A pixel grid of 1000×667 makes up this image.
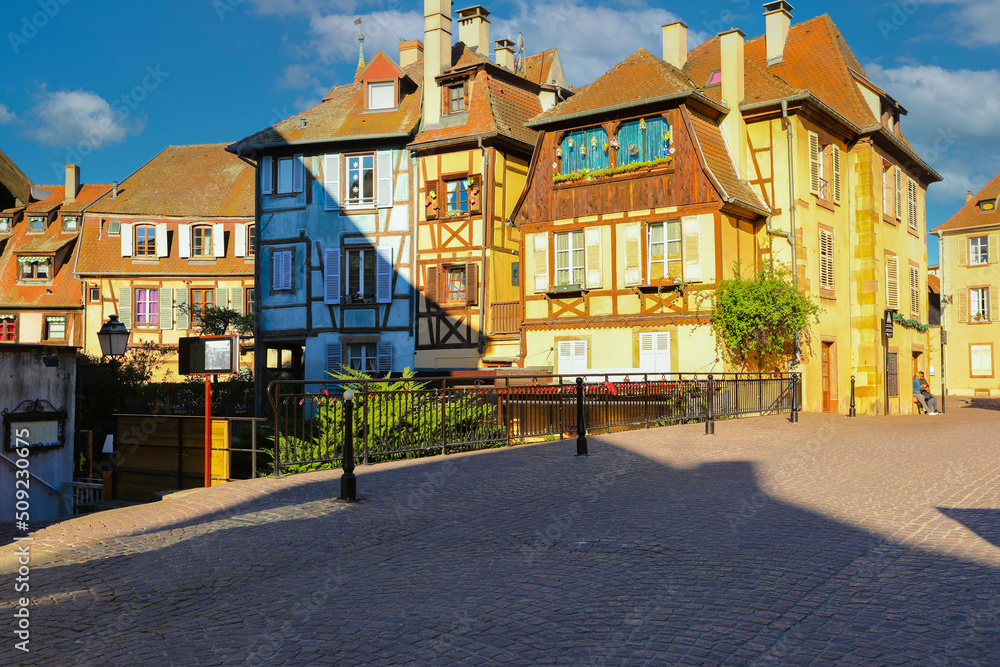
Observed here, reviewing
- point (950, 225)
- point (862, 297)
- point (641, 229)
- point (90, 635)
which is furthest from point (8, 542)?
point (950, 225)

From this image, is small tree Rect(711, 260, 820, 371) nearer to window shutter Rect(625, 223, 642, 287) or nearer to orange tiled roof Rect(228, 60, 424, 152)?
window shutter Rect(625, 223, 642, 287)

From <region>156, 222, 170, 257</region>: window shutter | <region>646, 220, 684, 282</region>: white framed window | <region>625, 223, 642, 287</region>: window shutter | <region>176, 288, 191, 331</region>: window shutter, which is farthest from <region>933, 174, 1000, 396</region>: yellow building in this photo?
<region>156, 222, 170, 257</region>: window shutter

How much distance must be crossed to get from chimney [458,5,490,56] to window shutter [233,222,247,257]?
1482cm

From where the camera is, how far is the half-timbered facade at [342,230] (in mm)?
31359

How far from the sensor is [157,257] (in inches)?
1704

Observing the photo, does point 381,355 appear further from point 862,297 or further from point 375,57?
point 862,297

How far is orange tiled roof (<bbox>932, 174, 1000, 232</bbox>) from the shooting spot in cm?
5022

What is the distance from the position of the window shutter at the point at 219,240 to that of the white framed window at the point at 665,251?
2456cm

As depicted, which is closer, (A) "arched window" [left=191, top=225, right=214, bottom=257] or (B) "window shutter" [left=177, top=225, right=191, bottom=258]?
(B) "window shutter" [left=177, top=225, right=191, bottom=258]

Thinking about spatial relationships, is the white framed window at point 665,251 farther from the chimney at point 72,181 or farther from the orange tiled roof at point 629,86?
the chimney at point 72,181

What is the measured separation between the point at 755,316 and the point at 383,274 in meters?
13.2

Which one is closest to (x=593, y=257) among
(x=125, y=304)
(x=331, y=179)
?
(x=331, y=179)

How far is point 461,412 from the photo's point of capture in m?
14.8

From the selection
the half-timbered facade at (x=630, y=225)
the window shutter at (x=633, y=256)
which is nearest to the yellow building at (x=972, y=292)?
the half-timbered facade at (x=630, y=225)
